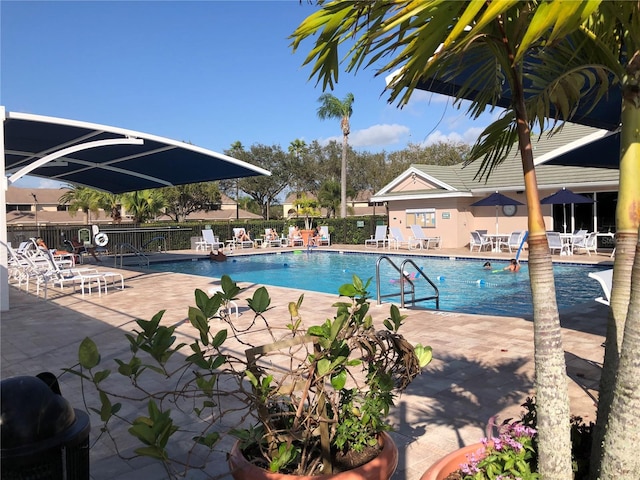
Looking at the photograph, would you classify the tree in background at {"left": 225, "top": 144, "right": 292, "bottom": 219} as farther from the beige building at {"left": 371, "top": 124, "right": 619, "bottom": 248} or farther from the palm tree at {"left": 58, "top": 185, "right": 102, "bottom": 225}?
the beige building at {"left": 371, "top": 124, "right": 619, "bottom": 248}

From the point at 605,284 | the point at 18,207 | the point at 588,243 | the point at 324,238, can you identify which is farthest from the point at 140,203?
the point at 18,207

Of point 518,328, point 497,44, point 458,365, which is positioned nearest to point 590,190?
point 518,328

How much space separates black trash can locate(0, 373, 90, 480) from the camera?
184 cm

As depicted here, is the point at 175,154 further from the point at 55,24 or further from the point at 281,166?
the point at 281,166

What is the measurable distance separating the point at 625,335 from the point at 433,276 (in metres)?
14.8

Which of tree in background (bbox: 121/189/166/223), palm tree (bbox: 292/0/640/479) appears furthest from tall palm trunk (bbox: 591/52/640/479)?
tree in background (bbox: 121/189/166/223)

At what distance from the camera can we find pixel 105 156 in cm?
1391

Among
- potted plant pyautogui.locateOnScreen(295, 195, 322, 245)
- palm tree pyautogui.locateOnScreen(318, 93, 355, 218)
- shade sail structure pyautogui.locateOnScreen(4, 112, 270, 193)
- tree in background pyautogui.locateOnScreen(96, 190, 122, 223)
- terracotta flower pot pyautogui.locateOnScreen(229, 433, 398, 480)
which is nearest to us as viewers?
terracotta flower pot pyautogui.locateOnScreen(229, 433, 398, 480)

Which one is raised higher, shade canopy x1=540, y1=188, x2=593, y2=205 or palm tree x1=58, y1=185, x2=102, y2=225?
palm tree x1=58, y1=185, x2=102, y2=225

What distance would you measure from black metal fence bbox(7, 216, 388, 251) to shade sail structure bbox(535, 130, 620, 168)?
19.0 m

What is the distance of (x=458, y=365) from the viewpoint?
567 cm

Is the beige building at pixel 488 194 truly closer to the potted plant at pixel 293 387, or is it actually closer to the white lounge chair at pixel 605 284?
the white lounge chair at pixel 605 284

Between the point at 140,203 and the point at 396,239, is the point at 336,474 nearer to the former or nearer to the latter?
the point at 396,239

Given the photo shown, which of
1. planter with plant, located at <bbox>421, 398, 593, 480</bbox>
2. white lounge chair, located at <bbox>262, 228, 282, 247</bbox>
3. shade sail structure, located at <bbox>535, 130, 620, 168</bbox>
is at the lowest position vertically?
planter with plant, located at <bbox>421, 398, 593, 480</bbox>
